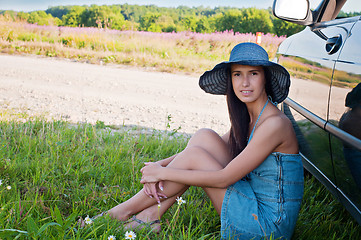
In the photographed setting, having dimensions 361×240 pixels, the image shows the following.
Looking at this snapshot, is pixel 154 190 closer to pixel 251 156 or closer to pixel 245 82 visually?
pixel 251 156

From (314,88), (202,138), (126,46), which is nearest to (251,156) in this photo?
(202,138)

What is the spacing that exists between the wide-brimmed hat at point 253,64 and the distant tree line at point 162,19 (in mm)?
967

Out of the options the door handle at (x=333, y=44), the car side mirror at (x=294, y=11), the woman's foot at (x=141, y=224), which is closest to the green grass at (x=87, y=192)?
the woman's foot at (x=141, y=224)

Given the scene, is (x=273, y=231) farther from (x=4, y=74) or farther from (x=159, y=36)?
(x=159, y=36)

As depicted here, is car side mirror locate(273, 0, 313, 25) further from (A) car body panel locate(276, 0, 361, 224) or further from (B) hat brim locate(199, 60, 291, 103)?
(B) hat brim locate(199, 60, 291, 103)

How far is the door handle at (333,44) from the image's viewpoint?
1.97 m

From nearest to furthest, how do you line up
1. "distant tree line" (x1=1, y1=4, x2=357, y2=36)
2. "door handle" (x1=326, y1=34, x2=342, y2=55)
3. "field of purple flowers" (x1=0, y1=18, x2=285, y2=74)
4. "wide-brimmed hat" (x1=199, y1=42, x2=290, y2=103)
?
"door handle" (x1=326, y1=34, x2=342, y2=55) < "wide-brimmed hat" (x1=199, y1=42, x2=290, y2=103) < "field of purple flowers" (x1=0, y1=18, x2=285, y2=74) < "distant tree line" (x1=1, y1=4, x2=357, y2=36)

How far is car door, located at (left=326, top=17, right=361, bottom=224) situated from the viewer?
66.4 inches

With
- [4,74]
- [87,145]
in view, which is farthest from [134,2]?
[87,145]

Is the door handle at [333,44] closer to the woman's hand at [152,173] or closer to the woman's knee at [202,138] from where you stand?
the woman's knee at [202,138]

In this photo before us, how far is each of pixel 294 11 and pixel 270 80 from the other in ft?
2.39

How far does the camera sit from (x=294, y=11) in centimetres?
264

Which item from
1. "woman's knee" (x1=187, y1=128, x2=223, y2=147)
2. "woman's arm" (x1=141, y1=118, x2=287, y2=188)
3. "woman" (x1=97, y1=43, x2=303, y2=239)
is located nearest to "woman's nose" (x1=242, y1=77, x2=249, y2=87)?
"woman" (x1=97, y1=43, x2=303, y2=239)

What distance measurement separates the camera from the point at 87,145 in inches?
134
